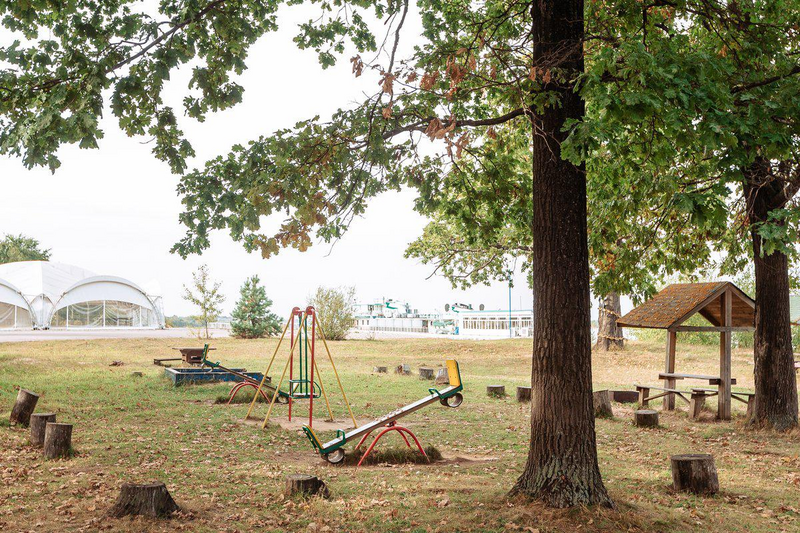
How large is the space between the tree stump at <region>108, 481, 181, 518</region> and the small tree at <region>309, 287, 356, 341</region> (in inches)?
1129

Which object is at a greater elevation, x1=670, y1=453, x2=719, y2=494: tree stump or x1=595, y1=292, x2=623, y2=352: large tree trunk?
x1=595, y1=292, x2=623, y2=352: large tree trunk

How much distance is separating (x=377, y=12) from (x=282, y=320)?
93.2 feet

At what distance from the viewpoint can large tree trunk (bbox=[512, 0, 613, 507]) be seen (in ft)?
20.0

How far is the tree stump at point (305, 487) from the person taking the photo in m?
6.62

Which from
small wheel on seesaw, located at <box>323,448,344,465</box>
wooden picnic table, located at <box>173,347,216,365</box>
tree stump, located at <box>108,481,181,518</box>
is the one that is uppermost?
wooden picnic table, located at <box>173,347,216,365</box>

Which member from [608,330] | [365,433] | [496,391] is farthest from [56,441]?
[608,330]

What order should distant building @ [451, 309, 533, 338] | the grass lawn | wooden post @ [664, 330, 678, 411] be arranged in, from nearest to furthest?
the grass lawn < wooden post @ [664, 330, 678, 411] < distant building @ [451, 309, 533, 338]

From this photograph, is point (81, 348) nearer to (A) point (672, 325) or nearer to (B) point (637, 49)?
Answer: (A) point (672, 325)

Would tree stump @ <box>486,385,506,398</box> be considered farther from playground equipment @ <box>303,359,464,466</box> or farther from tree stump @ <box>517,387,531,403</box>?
playground equipment @ <box>303,359,464,466</box>

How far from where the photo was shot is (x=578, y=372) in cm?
611

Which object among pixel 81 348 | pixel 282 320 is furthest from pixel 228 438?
pixel 282 320

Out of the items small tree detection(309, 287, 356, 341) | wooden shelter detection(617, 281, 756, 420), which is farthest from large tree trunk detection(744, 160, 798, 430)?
small tree detection(309, 287, 356, 341)

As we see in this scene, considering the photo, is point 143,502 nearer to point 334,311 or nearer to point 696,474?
point 696,474

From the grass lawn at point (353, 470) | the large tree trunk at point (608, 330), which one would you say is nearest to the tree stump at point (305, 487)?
the grass lawn at point (353, 470)
